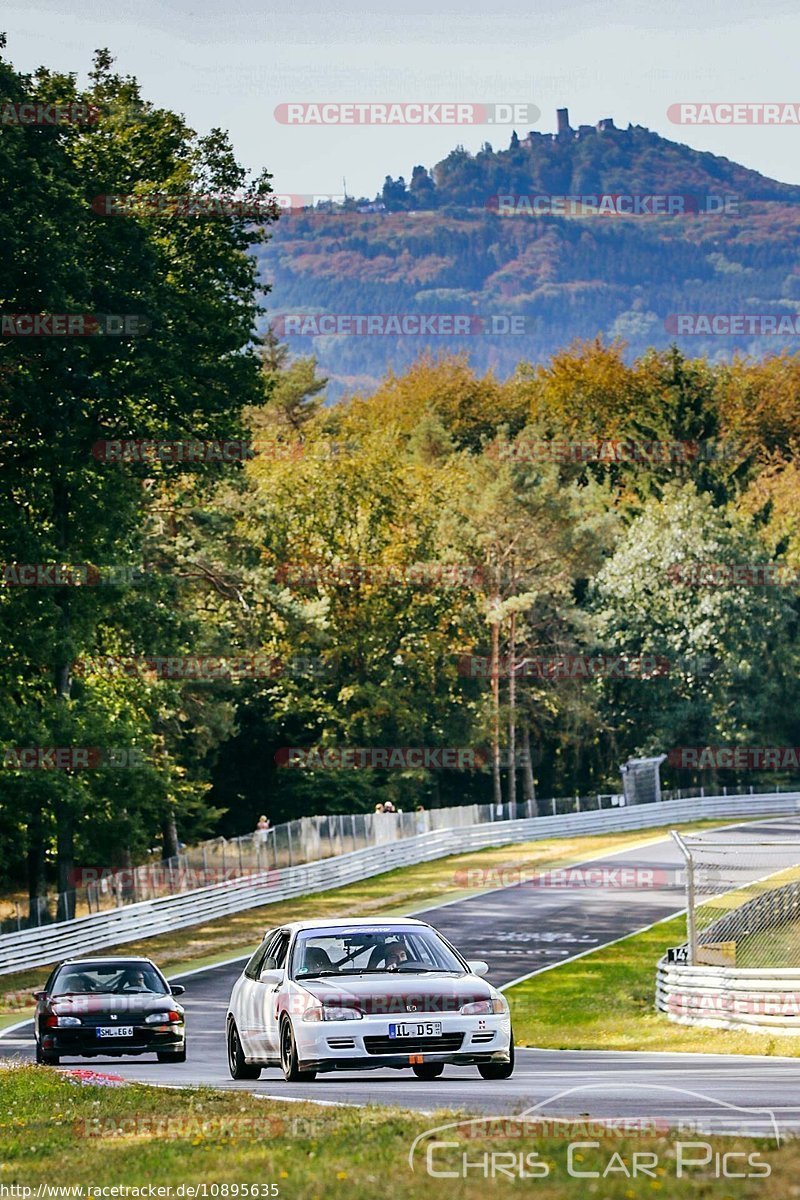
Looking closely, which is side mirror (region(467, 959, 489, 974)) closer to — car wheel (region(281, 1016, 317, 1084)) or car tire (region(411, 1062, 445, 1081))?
car tire (region(411, 1062, 445, 1081))

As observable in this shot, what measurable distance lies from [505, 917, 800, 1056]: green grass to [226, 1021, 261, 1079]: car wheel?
8321 millimetres

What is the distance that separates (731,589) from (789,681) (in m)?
5.65

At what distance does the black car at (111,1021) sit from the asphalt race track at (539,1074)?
29 cm

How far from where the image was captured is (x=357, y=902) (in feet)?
167

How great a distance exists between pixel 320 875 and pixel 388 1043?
3999cm

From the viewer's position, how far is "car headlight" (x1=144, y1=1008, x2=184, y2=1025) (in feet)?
68.8

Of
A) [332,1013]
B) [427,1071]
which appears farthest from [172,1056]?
[332,1013]

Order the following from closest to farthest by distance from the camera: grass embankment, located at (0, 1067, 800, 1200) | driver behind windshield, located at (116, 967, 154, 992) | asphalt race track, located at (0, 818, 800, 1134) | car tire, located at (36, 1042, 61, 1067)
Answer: grass embankment, located at (0, 1067, 800, 1200) → asphalt race track, located at (0, 818, 800, 1134) → car tire, located at (36, 1042, 61, 1067) → driver behind windshield, located at (116, 967, 154, 992)

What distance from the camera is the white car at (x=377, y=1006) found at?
14.7 meters

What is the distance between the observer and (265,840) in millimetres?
51906

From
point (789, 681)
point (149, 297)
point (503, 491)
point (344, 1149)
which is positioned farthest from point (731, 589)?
point (344, 1149)

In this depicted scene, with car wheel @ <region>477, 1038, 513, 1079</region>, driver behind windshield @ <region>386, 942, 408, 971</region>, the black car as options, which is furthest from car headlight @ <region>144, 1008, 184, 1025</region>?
car wheel @ <region>477, 1038, 513, 1079</region>

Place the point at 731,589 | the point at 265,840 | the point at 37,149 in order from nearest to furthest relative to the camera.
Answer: the point at 37,149
the point at 265,840
the point at 731,589

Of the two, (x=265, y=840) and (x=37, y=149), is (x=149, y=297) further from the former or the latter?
(x=265, y=840)
